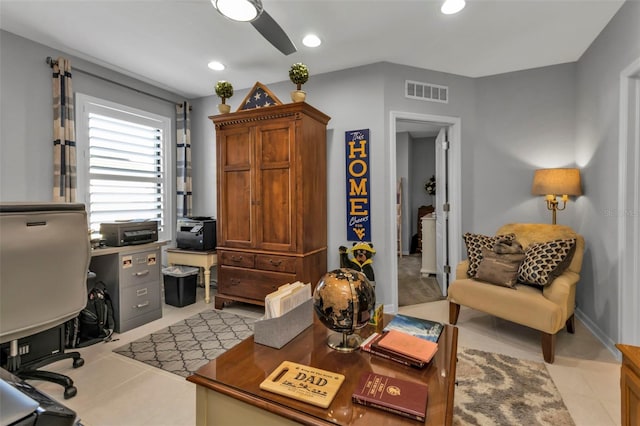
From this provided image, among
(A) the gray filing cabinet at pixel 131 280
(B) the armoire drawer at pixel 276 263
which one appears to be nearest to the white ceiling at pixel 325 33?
(A) the gray filing cabinet at pixel 131 280

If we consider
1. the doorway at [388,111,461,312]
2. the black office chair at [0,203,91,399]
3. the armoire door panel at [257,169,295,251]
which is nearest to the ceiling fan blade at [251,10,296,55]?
A: the armoire door panel at [257,169,295,251]

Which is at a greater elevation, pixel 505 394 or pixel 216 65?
pixel 216 65

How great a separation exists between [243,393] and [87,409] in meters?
1.41

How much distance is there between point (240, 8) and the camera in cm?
164

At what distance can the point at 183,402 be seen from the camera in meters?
1.81

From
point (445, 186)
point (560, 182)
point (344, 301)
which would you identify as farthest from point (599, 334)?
point (344, 301)

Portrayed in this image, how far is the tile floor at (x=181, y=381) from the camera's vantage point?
1691 mm

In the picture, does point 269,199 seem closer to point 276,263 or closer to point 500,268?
point 276,263

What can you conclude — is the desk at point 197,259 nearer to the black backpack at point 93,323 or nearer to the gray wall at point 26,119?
the black backpack at point 93,323

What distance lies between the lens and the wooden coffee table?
899mm

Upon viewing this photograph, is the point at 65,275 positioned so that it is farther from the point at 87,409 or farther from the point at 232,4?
the point at 232,4

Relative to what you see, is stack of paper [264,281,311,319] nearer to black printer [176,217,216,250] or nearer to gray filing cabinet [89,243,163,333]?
gray filing cabinet [89,243,163,333]

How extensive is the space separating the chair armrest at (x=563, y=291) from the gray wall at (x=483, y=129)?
0.38 meters

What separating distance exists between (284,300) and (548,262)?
7.34ft
